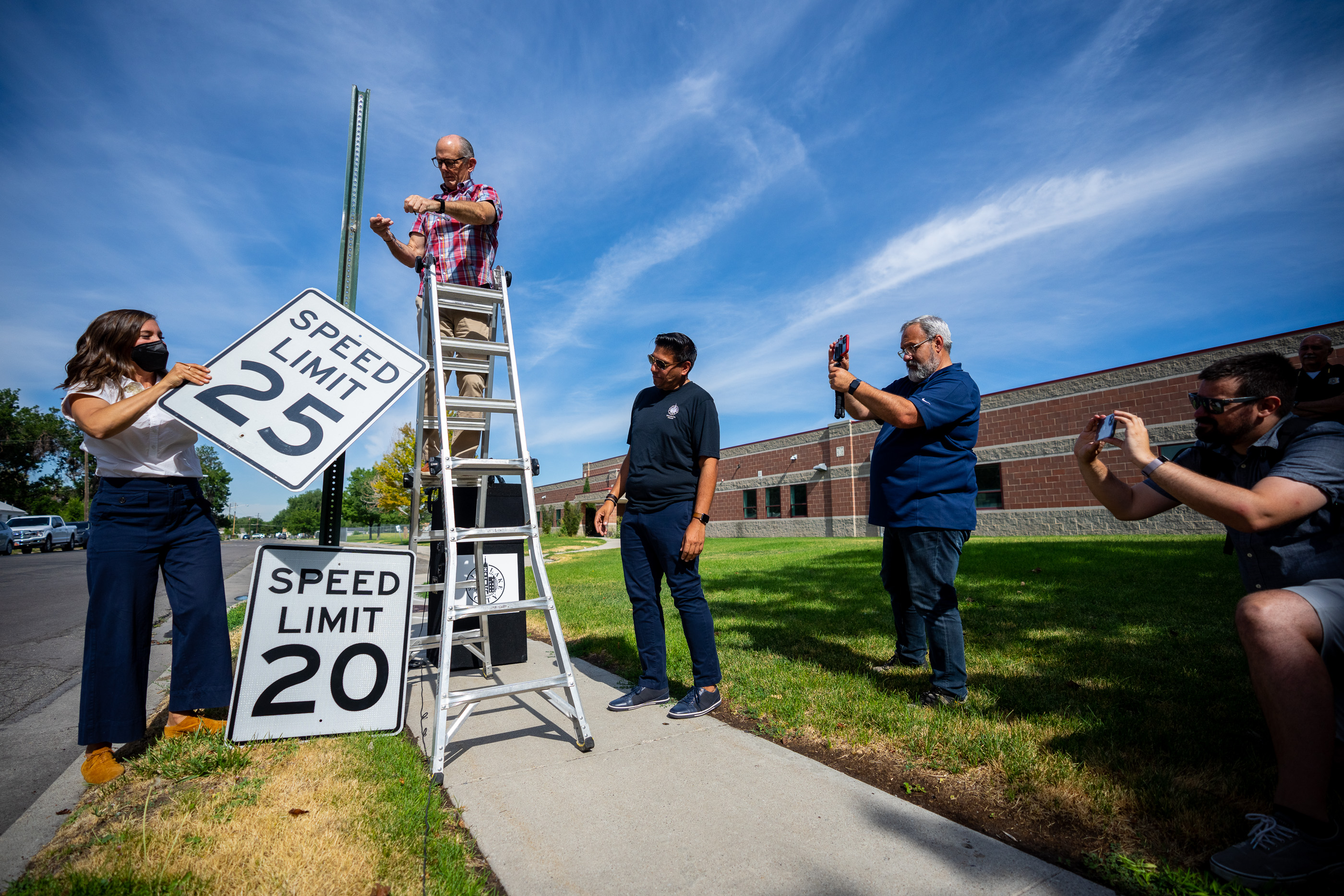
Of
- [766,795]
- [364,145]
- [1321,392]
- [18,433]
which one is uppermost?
[18,433]

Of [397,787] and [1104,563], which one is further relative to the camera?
[1104,563]

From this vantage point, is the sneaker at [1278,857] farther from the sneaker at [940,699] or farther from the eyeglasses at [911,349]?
the eyeglasses at [911,349]

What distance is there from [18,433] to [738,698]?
69763mm

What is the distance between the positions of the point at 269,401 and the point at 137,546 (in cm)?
85

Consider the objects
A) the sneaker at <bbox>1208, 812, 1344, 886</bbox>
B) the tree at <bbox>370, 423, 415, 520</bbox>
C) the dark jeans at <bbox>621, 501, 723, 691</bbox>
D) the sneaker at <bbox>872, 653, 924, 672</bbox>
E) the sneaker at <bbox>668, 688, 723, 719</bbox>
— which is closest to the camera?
the sneaker at <bbox>1208, 812, 1344, 886</bbox>

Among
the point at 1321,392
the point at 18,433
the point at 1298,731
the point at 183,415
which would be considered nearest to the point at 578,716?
the point at 183,415

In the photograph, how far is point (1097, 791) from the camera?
2238 millimetres

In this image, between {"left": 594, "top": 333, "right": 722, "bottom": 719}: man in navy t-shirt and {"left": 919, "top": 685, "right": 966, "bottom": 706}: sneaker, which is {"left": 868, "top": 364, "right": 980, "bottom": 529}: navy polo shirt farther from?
{"left": 594, "top": 333, "right": 722, "bottom": 719}: man in navy t-shirt

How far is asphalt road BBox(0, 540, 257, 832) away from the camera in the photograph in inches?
119

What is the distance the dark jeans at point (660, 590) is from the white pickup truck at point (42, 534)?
36.8 m

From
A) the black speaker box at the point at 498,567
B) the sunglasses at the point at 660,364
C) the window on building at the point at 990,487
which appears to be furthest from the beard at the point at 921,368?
the window on building at the point at 990,487

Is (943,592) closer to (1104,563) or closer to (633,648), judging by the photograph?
(633,648)

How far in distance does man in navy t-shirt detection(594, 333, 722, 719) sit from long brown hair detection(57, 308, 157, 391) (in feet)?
7.99

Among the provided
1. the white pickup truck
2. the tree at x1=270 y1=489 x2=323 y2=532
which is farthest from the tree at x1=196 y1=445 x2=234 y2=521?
the white pickup truck
